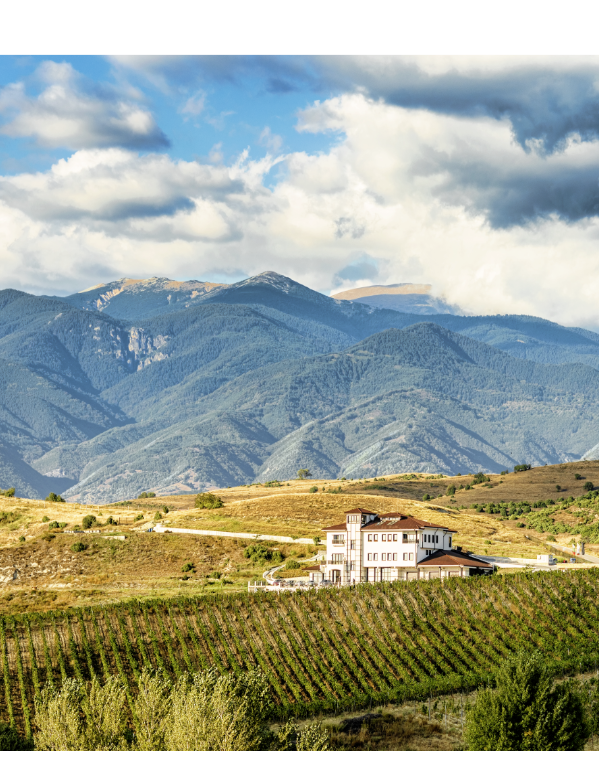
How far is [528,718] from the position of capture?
139 feet

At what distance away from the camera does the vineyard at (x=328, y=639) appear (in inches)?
2210

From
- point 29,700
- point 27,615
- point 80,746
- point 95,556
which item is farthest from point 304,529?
point 80,746

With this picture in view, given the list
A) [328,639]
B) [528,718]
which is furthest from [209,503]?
[528,718]

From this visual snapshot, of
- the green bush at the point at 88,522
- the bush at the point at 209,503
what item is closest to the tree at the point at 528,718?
the green bush at the point at 88,522

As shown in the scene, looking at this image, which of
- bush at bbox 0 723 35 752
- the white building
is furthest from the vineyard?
the white building

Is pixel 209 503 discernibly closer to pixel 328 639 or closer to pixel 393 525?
pixel 393 525

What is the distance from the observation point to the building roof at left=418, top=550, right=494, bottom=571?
3297 inches

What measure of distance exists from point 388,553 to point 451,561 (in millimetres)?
6403

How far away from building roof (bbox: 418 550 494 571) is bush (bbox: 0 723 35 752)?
4862cm

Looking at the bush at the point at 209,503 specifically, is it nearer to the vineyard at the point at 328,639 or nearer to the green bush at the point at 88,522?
the green bush at the point at 88,522

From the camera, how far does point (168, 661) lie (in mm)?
59719

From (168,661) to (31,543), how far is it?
6039 centimetres
